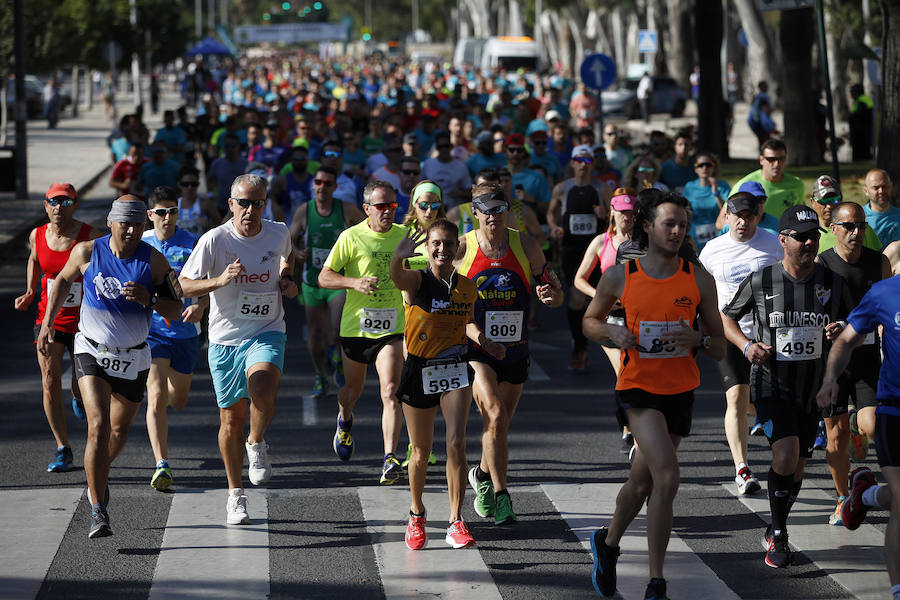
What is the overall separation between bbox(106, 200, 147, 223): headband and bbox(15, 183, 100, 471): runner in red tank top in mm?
1524

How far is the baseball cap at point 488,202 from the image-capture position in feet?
27.1

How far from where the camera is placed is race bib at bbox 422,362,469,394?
7.69 metres

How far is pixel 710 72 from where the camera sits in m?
28.7

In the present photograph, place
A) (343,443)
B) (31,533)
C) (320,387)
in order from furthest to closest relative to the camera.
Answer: (320,387), (343,443), (31,533)

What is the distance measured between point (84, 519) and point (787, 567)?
385cm

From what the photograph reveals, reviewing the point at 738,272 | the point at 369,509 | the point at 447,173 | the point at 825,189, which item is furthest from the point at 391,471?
the point at 447,173

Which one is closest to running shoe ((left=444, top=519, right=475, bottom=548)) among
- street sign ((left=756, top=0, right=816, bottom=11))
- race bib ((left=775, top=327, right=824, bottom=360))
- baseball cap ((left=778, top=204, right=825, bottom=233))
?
race bib ((left=775, top=327, right=824, bottom=360))

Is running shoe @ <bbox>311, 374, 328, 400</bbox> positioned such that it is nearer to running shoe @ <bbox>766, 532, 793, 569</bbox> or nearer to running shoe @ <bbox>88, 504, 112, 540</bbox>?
running shoe @ <bbox>88, 504, 112, 540</bbox>

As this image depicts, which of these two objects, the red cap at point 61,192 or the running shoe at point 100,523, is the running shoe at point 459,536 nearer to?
the running shoe at point 100,523

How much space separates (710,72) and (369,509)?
21535 millimetres

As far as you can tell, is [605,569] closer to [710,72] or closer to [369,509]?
[369,509]

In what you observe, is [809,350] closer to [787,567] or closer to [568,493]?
[787,567]

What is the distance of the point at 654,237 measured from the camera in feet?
22.6

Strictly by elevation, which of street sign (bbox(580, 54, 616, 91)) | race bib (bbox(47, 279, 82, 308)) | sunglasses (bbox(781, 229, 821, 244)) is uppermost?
street sign (bbox(580, 54, 616, 91))
